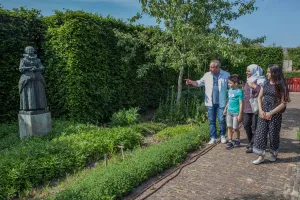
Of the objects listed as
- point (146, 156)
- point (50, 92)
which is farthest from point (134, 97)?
point (146, 156)

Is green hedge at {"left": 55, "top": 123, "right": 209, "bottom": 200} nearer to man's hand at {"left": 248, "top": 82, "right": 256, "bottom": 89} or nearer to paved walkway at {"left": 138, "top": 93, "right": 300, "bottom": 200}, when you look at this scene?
paved walkway at {"left": 138, "top": 93, "right": 300, "bottom": 200}

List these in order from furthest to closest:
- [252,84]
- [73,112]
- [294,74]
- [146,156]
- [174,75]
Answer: [294,74]
[174,75]
[73,112]
[252,84]
[146,156]

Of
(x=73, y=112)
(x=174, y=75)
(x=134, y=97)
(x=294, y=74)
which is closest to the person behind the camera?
(x=73, y=112)

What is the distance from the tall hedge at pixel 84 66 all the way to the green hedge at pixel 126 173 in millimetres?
3458

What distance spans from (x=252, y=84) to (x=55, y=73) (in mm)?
5589

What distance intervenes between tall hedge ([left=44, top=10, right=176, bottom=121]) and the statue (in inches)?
42.4

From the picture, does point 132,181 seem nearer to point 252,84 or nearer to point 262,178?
point 262,178

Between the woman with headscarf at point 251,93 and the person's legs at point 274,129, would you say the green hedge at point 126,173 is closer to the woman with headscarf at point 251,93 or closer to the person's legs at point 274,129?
the woman with headscarf at point 251,93

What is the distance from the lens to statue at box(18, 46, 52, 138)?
6.61 m

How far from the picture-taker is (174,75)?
12.6 meters

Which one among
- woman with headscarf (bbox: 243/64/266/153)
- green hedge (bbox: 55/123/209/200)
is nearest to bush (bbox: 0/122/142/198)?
green hedge (bbox: 55/123/209/200)

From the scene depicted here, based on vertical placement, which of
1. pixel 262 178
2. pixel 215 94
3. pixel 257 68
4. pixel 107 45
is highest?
pixel 107 45

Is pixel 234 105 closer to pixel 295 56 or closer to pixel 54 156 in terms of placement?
pixel 54 156

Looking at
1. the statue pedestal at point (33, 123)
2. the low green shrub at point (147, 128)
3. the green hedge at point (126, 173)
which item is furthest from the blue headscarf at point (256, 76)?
the statue pedestal at point (33, 123)
